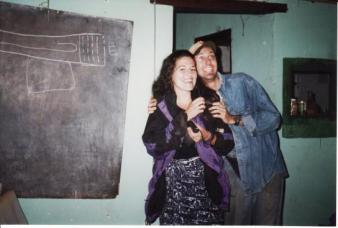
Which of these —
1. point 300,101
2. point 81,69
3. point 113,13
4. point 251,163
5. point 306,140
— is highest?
point 113,13

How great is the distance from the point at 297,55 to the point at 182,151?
134 centimetres

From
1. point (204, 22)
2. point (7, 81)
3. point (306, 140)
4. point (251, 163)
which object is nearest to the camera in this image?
point (7, 81)

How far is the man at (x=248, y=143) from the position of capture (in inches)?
104

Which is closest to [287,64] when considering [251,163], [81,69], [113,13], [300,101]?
[300,101]

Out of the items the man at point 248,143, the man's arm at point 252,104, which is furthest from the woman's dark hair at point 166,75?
the man's arm at point 252,104

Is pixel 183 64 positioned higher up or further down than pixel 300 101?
higher up

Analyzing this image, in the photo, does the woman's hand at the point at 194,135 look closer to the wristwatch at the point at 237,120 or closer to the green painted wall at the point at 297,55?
the wristwatch at the point at 237,120

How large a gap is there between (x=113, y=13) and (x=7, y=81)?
38.9 inches

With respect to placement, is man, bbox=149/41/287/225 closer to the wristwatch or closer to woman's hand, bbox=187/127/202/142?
the wristwatch

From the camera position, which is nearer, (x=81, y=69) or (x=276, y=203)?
(x=81, y=69)

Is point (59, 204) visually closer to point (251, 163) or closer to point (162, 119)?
point (162, 119)

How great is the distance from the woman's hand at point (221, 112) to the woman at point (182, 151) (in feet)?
0.23

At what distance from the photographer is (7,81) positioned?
7.91 ft

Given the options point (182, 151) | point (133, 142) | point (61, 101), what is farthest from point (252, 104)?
point (61, 101)
